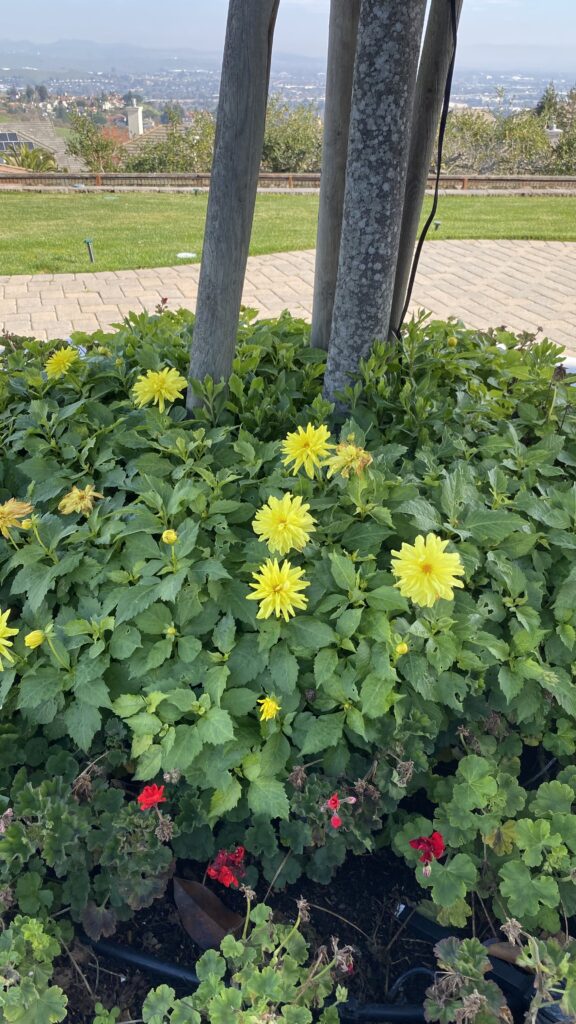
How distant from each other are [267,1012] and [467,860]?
482 mm

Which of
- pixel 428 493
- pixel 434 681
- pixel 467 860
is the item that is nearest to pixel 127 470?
pixel 428 493

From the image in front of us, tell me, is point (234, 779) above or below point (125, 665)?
below

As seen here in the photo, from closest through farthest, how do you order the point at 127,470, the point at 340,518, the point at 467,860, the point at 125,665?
the point at 467,860, the point at 125,665, the point at 340,518, the point at 127,470

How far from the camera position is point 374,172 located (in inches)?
74.0

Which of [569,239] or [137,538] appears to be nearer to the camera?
[137,538]

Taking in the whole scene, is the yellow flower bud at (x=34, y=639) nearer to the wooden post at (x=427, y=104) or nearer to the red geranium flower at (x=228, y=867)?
the red geranium flower at (x=228, y=867)

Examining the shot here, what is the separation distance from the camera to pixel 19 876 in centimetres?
147

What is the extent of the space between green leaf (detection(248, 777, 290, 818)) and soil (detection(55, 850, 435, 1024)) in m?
0.34

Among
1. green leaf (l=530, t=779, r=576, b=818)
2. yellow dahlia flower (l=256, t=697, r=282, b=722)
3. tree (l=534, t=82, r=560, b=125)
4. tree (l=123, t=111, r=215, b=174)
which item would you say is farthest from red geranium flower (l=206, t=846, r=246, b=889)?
tree (l=534, t=82, r=560, b=125)

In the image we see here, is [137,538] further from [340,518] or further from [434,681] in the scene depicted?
[434,681]

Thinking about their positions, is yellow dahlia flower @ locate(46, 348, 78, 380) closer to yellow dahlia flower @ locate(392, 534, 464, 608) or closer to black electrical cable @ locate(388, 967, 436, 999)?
yellow dahlia flower @ locate(392, 534, 464, 608)

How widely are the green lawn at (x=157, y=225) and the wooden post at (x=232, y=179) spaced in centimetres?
649

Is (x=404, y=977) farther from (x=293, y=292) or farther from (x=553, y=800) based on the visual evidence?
(x=293, y=292)

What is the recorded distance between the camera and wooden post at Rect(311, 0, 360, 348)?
2.03 meters
